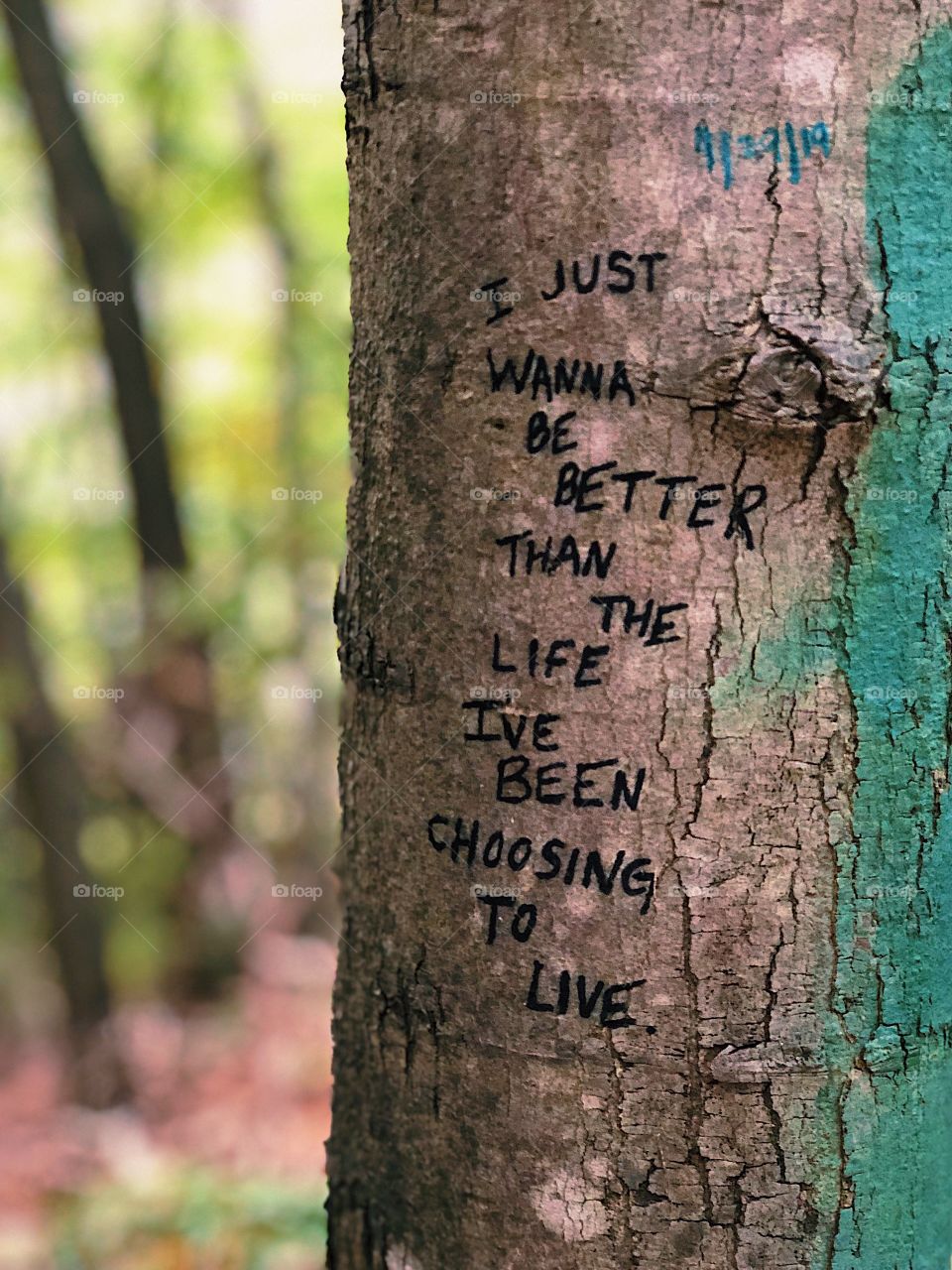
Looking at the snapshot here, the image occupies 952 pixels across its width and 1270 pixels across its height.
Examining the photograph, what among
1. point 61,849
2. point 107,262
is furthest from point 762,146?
point 107,262

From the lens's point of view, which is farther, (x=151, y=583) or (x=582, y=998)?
(x=151, y=583)

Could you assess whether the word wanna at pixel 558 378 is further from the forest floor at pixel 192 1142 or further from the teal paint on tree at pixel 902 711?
the forest floor at pixel 192 1142

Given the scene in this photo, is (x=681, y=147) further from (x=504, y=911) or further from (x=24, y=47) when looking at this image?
(x=24, y=47)

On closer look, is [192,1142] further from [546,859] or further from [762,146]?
[762,146]

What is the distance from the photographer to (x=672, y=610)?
948mm

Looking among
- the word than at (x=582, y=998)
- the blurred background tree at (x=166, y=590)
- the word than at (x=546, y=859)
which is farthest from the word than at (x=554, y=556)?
the blurred background tree at (x=166, y=590)

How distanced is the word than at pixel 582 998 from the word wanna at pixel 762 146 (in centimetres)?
66

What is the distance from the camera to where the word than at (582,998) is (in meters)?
0.99

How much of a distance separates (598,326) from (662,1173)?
707 mm

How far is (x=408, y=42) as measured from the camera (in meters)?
1.02

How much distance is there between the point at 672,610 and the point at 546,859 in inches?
9.4

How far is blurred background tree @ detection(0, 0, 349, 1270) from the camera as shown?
21.0 feet

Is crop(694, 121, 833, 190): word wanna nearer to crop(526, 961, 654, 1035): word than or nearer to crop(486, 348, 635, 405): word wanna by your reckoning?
crop(486, 348, 635, 405): word wanna

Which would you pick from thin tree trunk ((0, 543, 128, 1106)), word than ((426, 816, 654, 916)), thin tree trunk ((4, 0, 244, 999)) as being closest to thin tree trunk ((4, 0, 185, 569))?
thin tree trunk ((4, 0, 244, 999))
